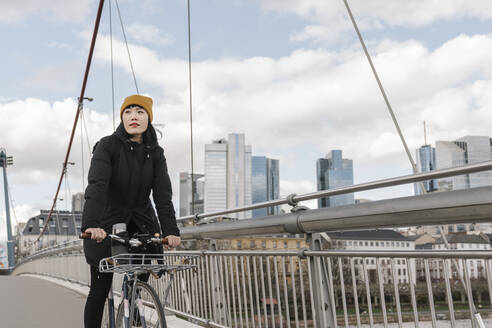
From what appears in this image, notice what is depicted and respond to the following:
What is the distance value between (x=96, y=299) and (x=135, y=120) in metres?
1.04

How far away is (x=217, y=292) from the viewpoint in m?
4.48

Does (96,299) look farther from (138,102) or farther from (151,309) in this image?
(138,102)

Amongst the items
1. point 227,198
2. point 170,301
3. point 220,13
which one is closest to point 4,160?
point 220,13

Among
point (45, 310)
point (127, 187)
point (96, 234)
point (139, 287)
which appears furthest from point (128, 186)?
point (45, 310)

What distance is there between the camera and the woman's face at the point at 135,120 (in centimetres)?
327

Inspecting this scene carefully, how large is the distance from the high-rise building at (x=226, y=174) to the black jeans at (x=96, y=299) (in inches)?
4930

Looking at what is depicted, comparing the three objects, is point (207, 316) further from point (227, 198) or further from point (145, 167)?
point (227, 198)

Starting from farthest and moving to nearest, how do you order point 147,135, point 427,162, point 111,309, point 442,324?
point 427,162
point 147,135
point 111,309
point 442,324

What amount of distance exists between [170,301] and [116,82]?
771 cm

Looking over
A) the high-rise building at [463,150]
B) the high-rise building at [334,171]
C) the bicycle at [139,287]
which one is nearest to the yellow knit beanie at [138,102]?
the bicycle at [139,287]

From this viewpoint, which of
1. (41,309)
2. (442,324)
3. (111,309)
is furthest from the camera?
(41,309)

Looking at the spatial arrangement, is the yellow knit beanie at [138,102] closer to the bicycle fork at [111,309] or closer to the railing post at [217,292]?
the bicycle fork at [111,309]

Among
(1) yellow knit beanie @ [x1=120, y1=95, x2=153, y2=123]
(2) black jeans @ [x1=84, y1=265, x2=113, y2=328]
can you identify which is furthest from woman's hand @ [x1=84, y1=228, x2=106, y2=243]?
(1) yellow knit beanie @ [x1=120, y1=95, x2=153, y2=123]

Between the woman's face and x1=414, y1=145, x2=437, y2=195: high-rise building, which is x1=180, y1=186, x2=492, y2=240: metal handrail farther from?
the woman's face
